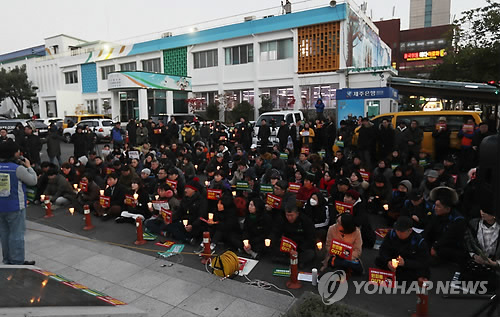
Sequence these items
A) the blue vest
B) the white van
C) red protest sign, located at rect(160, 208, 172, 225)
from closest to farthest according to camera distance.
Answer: the blue vest → red protest sign, located at rect(160, 208, 172, 225) → the white van

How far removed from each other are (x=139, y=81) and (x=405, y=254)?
2842 centimetres

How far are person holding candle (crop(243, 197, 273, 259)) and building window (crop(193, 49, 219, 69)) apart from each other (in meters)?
28.3

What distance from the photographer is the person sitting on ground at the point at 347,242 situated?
16.5ft

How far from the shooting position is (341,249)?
196 inches

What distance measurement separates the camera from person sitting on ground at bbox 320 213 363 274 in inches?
198

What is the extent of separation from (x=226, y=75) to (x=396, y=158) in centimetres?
2430

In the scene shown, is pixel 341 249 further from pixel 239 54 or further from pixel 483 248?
pixel 239 54

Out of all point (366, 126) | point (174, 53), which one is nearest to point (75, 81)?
point (174, 53)

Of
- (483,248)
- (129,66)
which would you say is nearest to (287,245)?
(483,248)

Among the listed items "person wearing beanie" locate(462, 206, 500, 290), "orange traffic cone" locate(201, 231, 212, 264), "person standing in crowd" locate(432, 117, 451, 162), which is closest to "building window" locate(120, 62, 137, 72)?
"person standing in crowd" locate(432, 117, 451, 162)

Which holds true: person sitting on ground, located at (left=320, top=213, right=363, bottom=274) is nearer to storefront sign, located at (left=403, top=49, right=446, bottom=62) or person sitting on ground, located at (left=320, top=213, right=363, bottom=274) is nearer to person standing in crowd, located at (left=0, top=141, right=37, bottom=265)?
person standing in crowd, located at (left=0, top=141, right=37, bottom=265)

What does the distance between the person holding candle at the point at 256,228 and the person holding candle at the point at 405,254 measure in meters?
2.10

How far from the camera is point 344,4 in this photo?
25.2 m

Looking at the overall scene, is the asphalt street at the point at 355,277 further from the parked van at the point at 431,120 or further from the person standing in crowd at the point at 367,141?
the parked van at the point at 431,120
